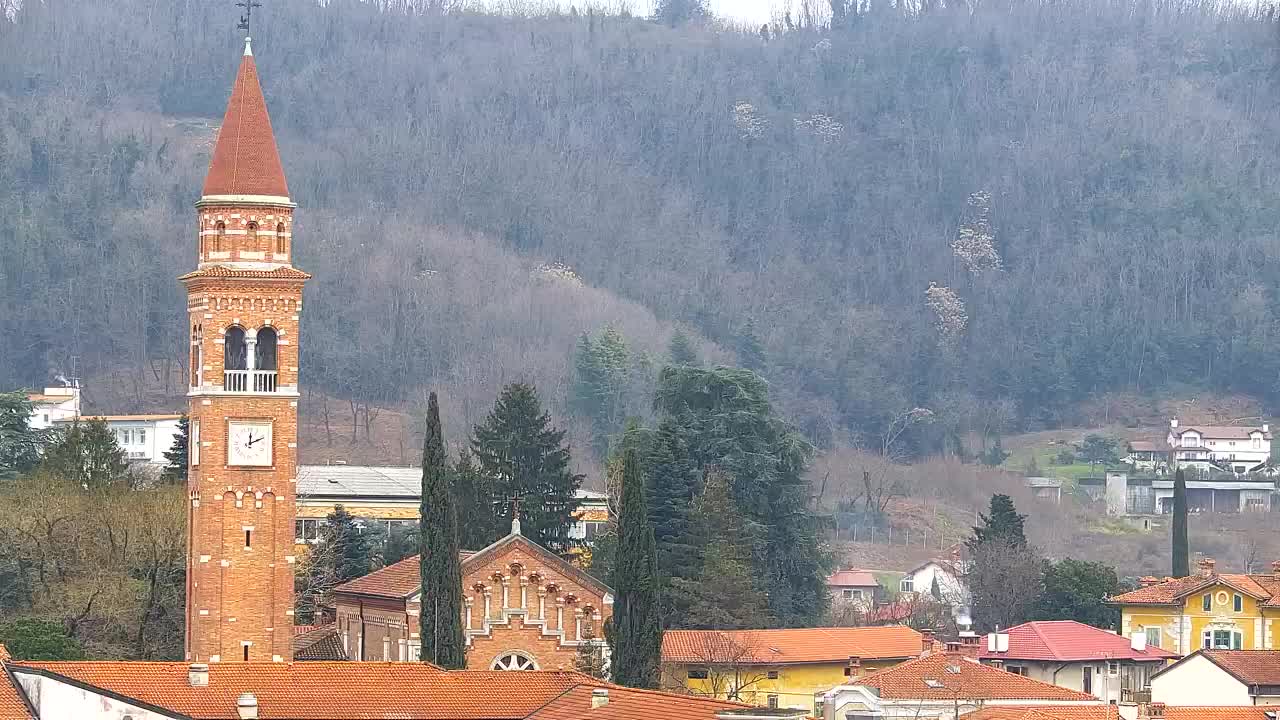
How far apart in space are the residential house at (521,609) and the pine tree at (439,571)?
4.61 meters

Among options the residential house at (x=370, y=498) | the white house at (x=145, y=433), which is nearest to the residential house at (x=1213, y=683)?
the residential house at (x=370, y=498)

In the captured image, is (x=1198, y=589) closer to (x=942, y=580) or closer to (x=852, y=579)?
(x=942, y=580)

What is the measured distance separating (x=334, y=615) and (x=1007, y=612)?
27738 millimetres

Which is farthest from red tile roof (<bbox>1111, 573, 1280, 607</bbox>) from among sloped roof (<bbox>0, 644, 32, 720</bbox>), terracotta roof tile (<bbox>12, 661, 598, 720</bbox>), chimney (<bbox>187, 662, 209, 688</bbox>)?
sloped roof (<bbox>0, 644, 32, 720</bbox>)

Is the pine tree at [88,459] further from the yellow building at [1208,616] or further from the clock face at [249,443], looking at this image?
the yellow building at [1208,616]

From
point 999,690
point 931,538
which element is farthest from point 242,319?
point 931,538

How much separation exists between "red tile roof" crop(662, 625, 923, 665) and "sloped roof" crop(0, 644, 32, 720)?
2655 centimetres

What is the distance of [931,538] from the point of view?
506 ft

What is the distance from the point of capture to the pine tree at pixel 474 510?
83062mm

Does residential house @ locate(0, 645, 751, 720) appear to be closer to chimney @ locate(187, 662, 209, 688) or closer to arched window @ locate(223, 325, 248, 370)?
chimney @ locate(187, 662, 209, 688)

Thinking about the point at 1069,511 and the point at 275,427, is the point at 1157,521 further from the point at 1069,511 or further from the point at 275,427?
the point at 275,427

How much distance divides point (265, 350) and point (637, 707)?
2007 cm

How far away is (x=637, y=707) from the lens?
48.6m

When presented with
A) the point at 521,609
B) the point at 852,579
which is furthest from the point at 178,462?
the point at 852,579
